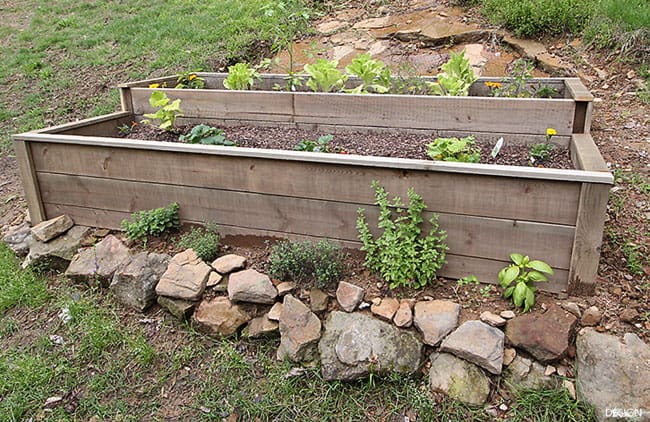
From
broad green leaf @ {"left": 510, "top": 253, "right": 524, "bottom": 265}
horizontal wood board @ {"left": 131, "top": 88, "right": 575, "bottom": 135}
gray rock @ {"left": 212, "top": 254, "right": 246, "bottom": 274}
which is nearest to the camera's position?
broad green leaf @ {"left": 510, "top": 253, "right": 524, "bottom": 265}

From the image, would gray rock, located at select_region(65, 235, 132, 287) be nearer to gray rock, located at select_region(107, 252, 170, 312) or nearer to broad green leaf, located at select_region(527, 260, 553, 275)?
gray rock, located at select_region(107, 252, 170, 312)

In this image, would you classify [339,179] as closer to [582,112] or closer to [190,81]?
[582,112]

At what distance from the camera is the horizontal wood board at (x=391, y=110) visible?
109 inches

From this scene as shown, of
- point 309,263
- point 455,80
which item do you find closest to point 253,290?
point 309,263

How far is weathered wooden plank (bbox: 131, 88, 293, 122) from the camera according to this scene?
330cm

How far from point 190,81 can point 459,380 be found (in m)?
3.30

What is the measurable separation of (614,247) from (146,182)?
8.22 feet

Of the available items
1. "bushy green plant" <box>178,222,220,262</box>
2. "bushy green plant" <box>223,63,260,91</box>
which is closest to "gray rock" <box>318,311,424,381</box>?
"bushy green plant" <box>178,222,220,262</box>

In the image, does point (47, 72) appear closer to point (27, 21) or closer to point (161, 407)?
point (27, 21)

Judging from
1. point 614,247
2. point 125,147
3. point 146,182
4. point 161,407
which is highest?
point 125,147

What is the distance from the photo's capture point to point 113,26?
24.2 feet

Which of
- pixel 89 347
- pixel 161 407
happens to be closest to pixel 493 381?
pixel 161 407

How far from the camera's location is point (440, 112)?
9.60 ft

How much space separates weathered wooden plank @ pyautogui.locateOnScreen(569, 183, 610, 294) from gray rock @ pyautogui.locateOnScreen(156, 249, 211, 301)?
5.62 ft
